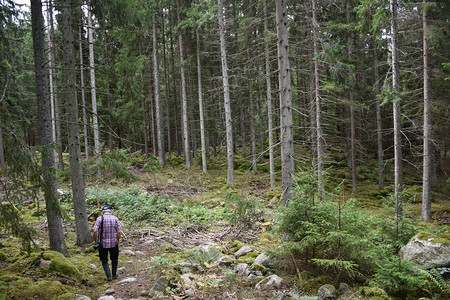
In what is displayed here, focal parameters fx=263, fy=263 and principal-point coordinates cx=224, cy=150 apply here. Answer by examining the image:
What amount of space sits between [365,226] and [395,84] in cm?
956

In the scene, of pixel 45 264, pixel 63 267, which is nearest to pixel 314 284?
pixel 63 267

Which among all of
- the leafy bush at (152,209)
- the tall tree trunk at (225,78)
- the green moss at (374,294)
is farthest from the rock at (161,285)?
the tall tree trunk at (225,78)

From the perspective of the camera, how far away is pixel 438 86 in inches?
682

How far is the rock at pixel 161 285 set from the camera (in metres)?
5.31

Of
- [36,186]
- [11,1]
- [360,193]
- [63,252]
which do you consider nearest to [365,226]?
[36,186]

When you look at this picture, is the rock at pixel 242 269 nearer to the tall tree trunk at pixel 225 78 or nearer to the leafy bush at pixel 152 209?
the leafy bush at pixel 152 209

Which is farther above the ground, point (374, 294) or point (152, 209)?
point (374, 294)

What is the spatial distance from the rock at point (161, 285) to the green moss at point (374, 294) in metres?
3.72

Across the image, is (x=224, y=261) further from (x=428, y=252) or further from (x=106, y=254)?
(x=428, y=252)

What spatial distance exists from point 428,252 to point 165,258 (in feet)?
19.7

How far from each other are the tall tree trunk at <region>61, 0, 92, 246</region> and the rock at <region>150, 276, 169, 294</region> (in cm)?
427

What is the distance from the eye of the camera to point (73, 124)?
8.29 m

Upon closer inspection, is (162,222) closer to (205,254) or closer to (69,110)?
(205,254)

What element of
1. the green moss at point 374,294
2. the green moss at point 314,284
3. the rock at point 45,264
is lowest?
the green moss at point 314,284
